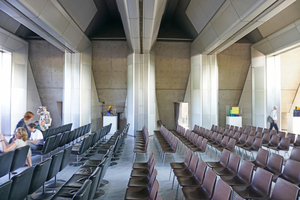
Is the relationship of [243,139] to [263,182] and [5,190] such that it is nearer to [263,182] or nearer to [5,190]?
[263,182]

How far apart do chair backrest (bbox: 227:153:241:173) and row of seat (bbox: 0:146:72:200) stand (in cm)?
331

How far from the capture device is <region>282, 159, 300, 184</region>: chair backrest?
10.0ft

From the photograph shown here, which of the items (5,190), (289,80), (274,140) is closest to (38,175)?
(5,190)

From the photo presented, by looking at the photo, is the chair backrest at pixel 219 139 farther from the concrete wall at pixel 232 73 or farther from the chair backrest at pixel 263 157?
the concrete wall at pixel 232 73

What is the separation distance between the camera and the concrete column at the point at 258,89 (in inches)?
424

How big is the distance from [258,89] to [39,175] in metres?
11.6

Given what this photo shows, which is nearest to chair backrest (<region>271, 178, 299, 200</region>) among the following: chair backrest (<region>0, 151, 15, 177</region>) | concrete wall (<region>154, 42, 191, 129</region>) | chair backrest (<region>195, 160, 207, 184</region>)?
chair backrest (<region>195, 160, 207, 184</region>)

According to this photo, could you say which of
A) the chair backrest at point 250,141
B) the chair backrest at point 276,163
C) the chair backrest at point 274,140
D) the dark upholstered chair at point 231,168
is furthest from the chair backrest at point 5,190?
the chair backrest at point 274,140

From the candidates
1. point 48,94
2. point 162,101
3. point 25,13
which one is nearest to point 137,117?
point 162,101

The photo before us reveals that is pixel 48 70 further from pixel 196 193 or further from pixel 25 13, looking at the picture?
pixel 196 193

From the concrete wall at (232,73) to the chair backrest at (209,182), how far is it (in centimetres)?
1029

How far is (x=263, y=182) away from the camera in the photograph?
281 centimetres

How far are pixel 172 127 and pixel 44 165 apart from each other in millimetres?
10769

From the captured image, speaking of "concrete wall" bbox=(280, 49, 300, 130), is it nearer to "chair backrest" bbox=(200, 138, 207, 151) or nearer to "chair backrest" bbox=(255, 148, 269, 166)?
"chair backrest" bbox=(200, 138, 207, 151)
